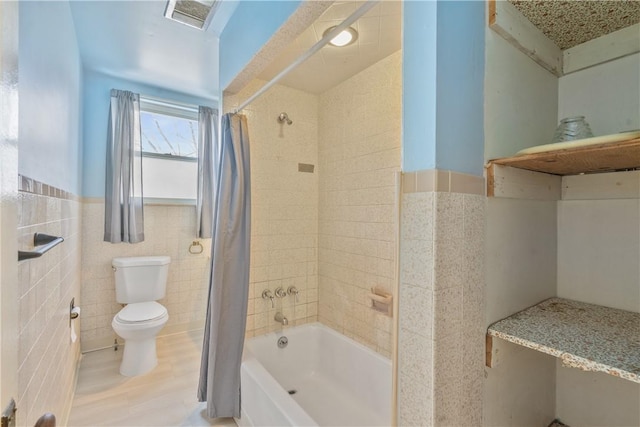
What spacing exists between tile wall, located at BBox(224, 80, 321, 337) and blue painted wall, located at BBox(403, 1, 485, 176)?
147 cm

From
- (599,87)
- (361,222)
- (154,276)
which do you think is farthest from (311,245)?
(599,87)

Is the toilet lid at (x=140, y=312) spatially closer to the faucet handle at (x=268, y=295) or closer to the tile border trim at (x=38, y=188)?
the faucet handle at (x=268, y=295)

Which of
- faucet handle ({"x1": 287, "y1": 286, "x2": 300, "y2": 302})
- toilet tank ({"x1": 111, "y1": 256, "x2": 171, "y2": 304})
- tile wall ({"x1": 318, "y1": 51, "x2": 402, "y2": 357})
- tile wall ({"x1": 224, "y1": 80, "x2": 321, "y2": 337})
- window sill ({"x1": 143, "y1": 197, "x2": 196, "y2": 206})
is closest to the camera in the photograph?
tile wall ({"x1": 318, "y1": 51, "x2": 402, "y2": 357})

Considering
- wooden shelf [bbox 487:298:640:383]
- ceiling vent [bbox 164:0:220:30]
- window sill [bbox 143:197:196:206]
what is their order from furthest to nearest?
window sill [bbox 143:197:196:206], ceiling vent [bbox 164:0:220:30], wooden shelf [bbox 487:298:640:383]

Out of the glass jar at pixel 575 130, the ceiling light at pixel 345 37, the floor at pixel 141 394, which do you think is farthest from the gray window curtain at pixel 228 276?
the glass jar at pixel 575 130

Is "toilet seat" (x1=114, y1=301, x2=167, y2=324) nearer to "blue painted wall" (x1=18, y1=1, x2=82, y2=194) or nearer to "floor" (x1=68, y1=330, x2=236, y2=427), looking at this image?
"floor" (x1=68, y1=330, x2=236, y2=427)

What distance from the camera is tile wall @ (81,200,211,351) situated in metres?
2.59

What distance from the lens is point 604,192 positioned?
1115 millimetres

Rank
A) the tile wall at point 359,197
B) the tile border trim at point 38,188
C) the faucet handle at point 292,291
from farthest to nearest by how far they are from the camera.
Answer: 1. the faucet handle at point 292,291
2. the tile wall at point 359,197
3. the tile border trim at point 38,188

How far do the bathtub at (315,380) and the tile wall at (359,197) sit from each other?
122 millimetres

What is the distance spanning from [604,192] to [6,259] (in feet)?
5.51

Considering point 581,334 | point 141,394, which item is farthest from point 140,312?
point 581,334

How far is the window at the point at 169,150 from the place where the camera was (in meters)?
2.92

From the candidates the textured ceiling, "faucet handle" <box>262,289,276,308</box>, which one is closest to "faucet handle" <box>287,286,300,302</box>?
"faucet handle" <box>262,289,276,308</box>
